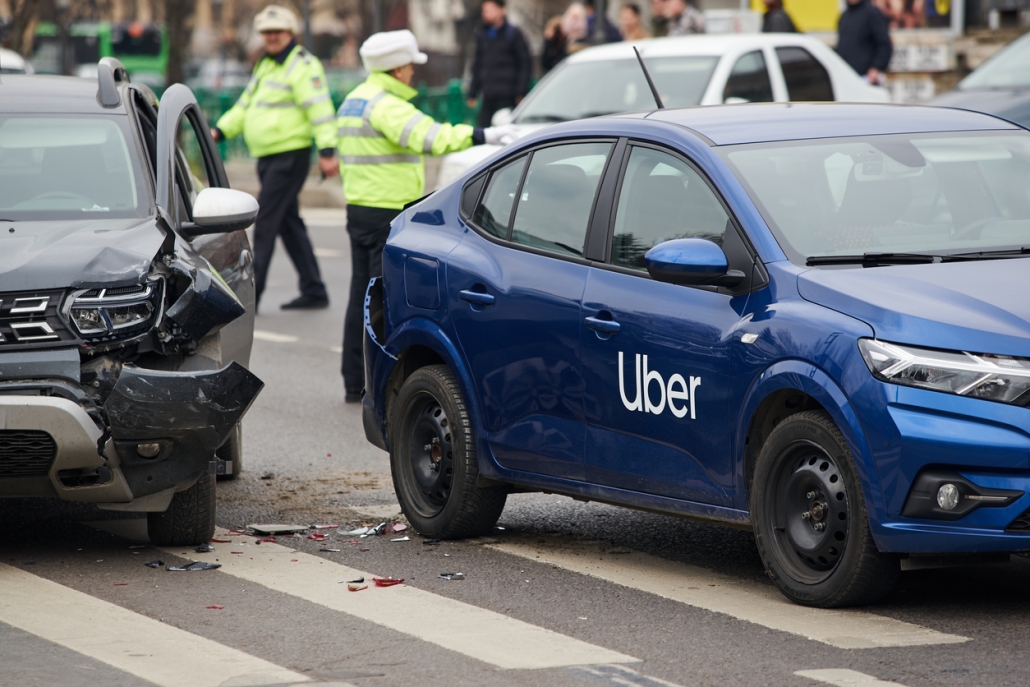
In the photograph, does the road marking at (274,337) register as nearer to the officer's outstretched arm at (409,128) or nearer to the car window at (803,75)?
the officer's outstretched arm at (409,128)

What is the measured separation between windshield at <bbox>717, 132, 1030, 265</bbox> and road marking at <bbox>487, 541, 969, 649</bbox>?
114 centimetres

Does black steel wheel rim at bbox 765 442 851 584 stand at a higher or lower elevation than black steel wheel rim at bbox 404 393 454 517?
higher

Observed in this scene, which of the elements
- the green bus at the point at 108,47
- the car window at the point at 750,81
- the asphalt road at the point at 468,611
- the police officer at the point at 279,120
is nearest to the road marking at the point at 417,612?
the asphalt road at the point at 468,611

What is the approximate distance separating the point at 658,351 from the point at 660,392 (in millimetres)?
139

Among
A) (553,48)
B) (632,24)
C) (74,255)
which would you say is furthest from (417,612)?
(553,48)

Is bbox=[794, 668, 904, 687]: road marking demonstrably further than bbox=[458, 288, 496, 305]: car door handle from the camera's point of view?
No

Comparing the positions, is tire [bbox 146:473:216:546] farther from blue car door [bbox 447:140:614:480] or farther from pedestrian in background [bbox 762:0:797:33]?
pedestrian in background [bbox 762:0:797:33]

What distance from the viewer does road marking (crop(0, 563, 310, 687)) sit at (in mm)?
5074

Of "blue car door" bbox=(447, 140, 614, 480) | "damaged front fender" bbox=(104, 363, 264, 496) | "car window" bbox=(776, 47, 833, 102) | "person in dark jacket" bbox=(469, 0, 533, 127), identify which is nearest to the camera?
"damaged front fender" bbox=(104, 363, 264, 496)

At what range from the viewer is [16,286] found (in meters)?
6.29

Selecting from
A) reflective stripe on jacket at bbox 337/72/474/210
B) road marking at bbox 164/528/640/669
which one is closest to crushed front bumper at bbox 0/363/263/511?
road marking at bbox 164/528/640/669

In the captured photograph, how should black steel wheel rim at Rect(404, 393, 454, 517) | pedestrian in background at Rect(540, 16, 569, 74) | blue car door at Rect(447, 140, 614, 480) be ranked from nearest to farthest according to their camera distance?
blue car door at Rect(447, 140, 614, 480)
black steel wheel rim at Rect(404, 393, 454, 517)
pedestrian in background at Rect(540, 16, 569, 74)

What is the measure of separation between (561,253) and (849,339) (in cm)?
151

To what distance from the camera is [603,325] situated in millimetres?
6215
